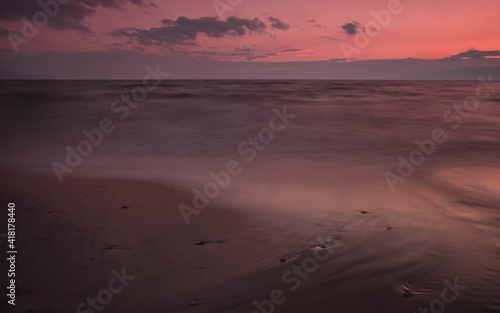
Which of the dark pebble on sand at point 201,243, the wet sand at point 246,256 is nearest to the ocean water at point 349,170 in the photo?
the wet sand at point 246,256

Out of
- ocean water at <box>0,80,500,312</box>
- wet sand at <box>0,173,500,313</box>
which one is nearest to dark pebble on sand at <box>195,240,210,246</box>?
wet sand at <box>0,173,500,313</box>

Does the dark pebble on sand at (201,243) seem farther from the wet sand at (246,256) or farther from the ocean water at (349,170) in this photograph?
the ocean water at (349,170)

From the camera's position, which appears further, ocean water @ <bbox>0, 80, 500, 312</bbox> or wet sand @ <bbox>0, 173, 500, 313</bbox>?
ocean water @ <bbox>0, 80, 500, 312</bbox>

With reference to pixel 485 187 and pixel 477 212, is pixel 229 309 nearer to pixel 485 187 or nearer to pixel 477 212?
pixel 477 212

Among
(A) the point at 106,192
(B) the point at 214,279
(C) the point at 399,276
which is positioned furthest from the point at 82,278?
(C) the point at 399,276

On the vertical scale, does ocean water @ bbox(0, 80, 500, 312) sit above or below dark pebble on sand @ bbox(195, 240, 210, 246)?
above

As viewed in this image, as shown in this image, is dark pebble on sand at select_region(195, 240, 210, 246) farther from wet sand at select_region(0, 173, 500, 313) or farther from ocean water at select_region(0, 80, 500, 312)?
ocean water at select_region(0, 80, 500, 312)

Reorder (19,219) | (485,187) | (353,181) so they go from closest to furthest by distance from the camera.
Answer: (19,219)
(485,187)
(353,181)

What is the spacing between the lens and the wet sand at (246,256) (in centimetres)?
216

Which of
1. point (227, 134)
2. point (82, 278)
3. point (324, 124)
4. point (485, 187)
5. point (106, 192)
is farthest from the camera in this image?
point (324, 124)

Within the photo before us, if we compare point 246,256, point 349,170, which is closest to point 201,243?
point 246,256

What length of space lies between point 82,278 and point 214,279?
101 centimetres

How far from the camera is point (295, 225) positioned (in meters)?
3.32

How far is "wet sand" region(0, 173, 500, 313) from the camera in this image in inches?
85.0
